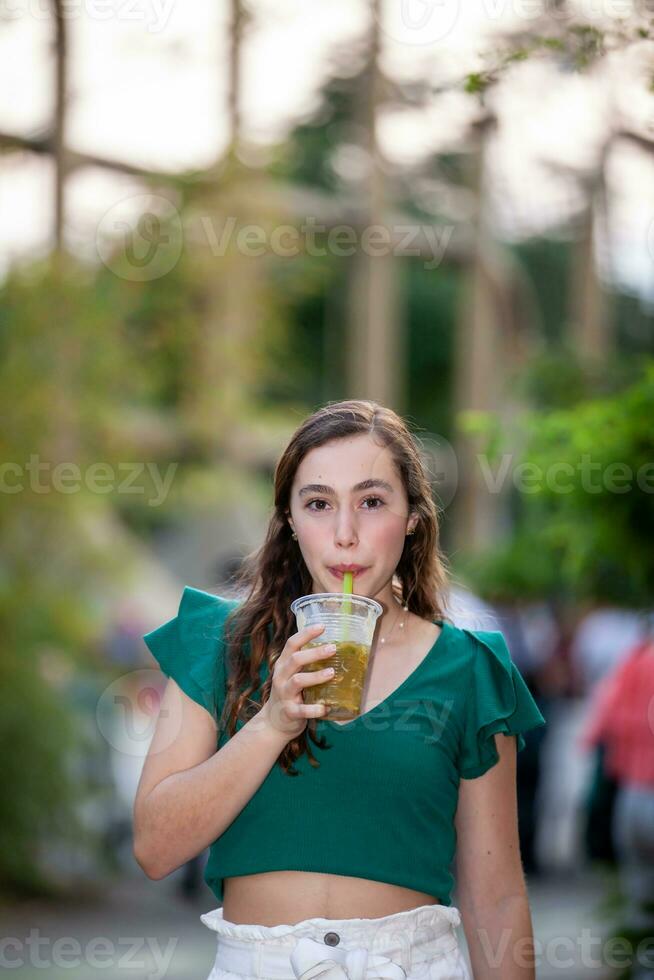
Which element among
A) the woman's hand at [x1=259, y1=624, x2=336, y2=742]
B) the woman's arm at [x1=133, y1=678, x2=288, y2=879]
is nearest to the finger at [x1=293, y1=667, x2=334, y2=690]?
the woman's hand at [x1=259, y1=624, x2=336, y2=742]

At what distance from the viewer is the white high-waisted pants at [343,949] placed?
224 cm

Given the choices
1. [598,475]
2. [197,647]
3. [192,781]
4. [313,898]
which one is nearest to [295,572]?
[197,647]

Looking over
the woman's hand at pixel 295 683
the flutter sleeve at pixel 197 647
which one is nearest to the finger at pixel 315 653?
the woman's hand at pixel 295 683

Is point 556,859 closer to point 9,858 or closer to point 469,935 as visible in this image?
point 9,858

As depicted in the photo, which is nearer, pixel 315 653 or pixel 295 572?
pixel 315 653

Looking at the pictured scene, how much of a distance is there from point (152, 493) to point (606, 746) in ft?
13.7

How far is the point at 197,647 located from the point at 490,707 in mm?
577

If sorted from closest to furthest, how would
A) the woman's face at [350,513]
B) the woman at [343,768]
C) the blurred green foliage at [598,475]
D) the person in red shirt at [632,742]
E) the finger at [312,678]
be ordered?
the finger at [312,678]
the woman at [343,768]
the woman's face at [350,513]
the blurred green foliage at [598,475]
the person in red shirt at [632,742]

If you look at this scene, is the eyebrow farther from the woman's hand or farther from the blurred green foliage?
the blurred green foliage

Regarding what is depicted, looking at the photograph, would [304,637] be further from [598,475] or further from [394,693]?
[598,475]

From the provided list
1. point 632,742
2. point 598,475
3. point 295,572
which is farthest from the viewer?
point 632,742

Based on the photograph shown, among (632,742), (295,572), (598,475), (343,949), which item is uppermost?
(598,475)

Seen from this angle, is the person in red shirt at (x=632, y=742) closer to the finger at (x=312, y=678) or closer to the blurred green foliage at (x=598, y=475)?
the blurred green foliage at (x=598, y=475)

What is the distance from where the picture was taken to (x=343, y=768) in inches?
92.5
